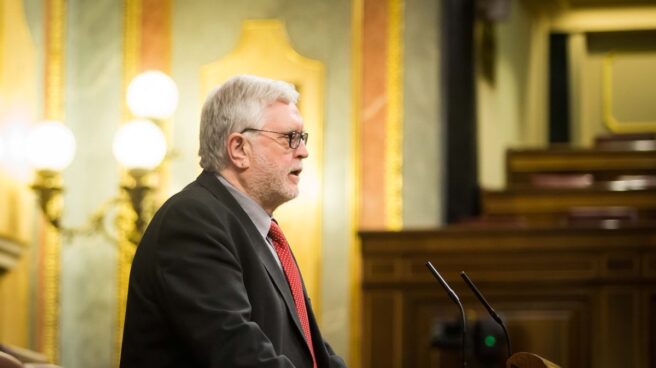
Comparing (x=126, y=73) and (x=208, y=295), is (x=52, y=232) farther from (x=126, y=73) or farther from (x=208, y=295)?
(x=208, y=295)

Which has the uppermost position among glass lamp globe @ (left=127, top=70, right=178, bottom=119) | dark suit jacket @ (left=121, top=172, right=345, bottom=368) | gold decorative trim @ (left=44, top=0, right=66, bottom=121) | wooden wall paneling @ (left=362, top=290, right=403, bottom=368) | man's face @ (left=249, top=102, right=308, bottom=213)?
gold decorative trim @ (left=44, top=0, right=66, bottom=121)

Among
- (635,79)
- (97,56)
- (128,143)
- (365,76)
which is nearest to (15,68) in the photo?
(128,143)

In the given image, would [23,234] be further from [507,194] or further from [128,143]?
[507,194]

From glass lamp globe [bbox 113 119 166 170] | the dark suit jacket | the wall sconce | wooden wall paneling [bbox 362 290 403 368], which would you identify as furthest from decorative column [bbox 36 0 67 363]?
the dark suit jacket

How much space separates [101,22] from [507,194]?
296 centimetres

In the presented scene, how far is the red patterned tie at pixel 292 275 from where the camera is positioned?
3.23 metres

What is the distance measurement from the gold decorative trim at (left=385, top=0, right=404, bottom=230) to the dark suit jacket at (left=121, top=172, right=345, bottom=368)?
547 cm

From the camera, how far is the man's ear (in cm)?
321

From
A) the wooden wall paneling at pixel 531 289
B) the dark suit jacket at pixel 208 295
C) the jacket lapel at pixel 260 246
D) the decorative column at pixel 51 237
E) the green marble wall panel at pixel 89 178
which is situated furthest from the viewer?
the green marble wall panel at pixel 89 178

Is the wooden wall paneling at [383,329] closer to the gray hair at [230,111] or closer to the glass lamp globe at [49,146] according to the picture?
the glass lamp globe at [49,146]

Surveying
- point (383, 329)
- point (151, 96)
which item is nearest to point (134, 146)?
point (151, 96)

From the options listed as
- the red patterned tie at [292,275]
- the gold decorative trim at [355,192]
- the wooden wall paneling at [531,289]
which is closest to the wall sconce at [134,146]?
the wooden wall paneling at [531,289]

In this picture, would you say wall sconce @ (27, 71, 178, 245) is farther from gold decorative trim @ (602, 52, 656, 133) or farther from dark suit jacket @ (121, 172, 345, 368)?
gold decorative trim @ (602, 52, 656, 133)

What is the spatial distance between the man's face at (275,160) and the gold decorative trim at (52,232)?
5402 mm
